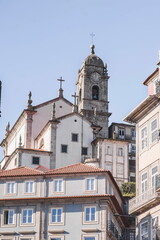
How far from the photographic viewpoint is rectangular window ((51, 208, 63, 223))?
173ft

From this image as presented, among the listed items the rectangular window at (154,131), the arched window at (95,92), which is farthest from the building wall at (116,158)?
the rectangular window at (154,131)

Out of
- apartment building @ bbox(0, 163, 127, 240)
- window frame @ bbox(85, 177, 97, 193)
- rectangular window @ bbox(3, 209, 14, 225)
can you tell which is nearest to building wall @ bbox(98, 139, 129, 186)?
apartment building @ bbox(0, 163, 127, 240)

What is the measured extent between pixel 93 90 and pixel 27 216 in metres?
54.1

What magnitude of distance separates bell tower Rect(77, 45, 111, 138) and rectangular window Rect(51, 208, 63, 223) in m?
46.9

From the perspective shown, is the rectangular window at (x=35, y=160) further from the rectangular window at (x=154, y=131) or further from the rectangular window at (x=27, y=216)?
the rectangular window at (x=154, y=131)

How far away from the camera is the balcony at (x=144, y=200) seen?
3891cm

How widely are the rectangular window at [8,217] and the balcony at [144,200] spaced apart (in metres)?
14.4

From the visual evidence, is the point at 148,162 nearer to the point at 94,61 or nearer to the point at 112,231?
the point at 112,231

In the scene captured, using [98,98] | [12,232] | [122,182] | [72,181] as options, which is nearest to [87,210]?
[72,181]

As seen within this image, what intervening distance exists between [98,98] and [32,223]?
173 ft

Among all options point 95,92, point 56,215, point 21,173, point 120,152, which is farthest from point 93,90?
point 56,215

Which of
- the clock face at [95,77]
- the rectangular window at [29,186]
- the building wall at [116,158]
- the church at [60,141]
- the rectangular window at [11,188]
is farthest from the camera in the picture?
the clock face at [95,77]

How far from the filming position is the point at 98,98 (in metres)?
104

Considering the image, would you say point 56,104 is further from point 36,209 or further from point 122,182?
point 36,209
